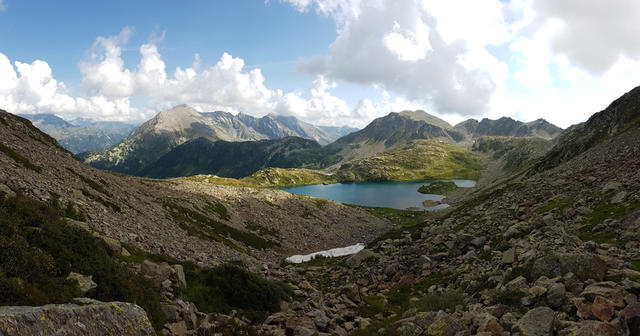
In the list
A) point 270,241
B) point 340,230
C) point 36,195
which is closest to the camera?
point 36,195

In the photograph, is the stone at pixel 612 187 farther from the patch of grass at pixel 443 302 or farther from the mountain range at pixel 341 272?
the patch of grass at pixel 443 302

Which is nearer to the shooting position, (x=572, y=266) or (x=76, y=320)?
(x=76, y=320)

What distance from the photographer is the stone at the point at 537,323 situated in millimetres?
8539

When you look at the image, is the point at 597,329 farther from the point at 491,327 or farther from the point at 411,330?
the point at 411,330

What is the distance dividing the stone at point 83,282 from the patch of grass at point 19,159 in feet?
97.8

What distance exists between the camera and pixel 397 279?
90.1 feet

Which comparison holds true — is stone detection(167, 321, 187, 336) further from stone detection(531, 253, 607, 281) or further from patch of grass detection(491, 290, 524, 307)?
stone detection(531, 253, 607, 281)

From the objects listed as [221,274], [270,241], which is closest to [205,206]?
[270,241]

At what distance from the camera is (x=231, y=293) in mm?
18375

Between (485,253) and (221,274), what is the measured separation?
68.4ft

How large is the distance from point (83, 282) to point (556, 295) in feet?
56.7

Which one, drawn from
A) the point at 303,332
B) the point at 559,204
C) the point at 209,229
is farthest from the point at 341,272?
the point at 209,229

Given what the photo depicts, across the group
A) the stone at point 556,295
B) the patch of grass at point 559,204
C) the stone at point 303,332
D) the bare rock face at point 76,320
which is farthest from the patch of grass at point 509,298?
the patch of grass at point 559,204

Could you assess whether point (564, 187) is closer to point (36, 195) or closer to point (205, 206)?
point (36, 195)
